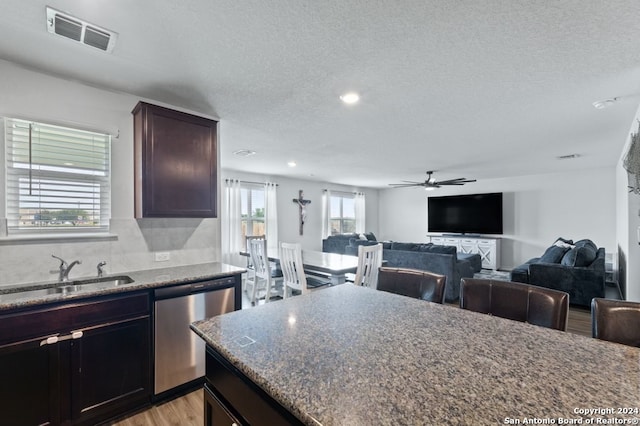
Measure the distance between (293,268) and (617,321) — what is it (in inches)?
119

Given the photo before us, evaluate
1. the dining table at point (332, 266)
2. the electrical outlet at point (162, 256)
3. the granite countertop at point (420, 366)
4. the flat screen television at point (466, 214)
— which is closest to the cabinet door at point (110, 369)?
the electrical outlet at point (162, 256)

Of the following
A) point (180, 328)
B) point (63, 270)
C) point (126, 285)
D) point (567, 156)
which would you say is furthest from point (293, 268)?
point (567, 156)

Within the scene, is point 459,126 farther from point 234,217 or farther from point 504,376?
point 234,217

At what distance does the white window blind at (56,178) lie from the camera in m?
2.03

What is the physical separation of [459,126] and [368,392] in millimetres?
3214

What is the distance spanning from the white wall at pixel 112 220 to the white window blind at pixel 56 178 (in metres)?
0.07

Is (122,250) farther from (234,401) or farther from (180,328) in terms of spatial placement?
(234,401)

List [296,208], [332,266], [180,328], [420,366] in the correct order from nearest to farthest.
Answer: [420,366]
[180,328]
[332,266]
[296,208]

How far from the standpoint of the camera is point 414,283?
1.85 meters

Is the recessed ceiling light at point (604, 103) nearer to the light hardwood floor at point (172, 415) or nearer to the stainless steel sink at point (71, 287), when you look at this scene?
the light hardwood floor at point (172, 415)

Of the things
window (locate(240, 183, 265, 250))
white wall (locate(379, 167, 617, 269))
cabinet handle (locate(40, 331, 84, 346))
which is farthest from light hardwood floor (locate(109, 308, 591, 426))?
white wall (locate(379, 167, 617, 269))

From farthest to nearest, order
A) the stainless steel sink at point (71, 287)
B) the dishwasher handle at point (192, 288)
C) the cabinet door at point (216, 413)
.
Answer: the dishwasher handle at point (192, 288)
the stainless steel sink at point (71, 287)
the cabinet door at point (216, 413)

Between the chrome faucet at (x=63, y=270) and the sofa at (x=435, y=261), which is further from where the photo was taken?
the sofa at (x=435, y=261)

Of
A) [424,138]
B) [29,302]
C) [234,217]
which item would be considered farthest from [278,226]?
[29,302]
